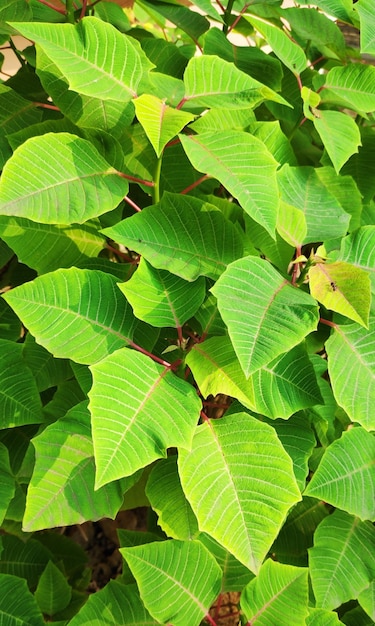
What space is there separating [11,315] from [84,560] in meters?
0.53

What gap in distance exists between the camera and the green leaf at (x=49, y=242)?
79 cm

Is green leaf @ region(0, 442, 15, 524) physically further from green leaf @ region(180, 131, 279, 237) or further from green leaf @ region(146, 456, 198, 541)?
green leaf @ region(180, 131, 279, 237)

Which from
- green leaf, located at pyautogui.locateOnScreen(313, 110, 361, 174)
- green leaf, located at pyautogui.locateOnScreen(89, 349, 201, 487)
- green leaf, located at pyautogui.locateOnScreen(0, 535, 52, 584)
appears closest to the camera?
green leaf, located at pyautogui.locateOnScreen(89, 349, 201, 487)

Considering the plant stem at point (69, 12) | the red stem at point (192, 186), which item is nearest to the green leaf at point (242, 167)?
the red stem at point (192, 186)

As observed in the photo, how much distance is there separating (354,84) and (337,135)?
136mm

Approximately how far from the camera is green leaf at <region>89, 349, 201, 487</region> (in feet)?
2.00

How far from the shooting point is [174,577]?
0.73 metres

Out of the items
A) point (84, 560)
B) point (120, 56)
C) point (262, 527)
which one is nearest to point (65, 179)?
point (120, 56)

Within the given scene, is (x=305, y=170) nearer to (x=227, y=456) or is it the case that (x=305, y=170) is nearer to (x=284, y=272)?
(x=284, y=272)

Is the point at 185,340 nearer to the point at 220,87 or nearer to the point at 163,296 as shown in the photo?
the point at 163,296

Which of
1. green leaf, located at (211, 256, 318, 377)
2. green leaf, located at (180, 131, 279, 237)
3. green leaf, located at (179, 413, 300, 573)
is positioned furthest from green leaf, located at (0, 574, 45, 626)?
green leaf, located at (180, 131, 279, 237)

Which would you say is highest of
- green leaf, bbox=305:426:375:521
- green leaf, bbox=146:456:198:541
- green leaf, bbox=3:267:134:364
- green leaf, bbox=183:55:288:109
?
green leaf, bbox=183:55:288:109

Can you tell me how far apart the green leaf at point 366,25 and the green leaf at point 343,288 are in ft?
1.16

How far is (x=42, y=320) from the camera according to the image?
0.70m
